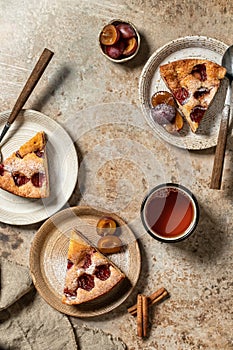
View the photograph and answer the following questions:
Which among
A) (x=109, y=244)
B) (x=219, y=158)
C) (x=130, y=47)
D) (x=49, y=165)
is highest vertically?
(x=130, y=47)

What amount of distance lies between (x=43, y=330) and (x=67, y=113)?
0.88m

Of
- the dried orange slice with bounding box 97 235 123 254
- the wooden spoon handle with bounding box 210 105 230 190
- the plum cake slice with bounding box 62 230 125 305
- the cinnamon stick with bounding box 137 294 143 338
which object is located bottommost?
the cinnamon stick with bounding box 137 294 143 338

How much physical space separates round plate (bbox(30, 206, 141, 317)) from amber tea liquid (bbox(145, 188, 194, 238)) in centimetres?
13

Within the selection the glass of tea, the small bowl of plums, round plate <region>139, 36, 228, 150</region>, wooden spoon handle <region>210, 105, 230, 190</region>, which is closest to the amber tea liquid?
the glass of tea

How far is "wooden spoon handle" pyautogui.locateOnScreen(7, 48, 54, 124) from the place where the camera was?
2547mm

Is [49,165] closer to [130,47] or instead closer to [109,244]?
[109,244]

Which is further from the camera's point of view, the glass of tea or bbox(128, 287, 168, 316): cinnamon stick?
bbox(128, 287, 168, 316): cinnamon stick

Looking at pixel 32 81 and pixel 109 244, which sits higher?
pixel 32 81

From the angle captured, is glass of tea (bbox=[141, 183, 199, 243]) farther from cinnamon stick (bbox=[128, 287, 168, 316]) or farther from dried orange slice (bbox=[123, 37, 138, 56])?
dried orange slice (bbox=[123, 37, 138, 56])

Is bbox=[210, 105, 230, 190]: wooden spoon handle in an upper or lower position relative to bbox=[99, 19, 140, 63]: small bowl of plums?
lower

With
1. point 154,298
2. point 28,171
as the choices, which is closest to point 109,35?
point 28,171

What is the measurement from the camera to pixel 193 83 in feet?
8.21

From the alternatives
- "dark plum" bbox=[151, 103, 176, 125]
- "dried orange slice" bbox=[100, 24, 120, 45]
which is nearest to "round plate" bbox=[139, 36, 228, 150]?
"dark plum" bbox=[151, 103, 176, 125]

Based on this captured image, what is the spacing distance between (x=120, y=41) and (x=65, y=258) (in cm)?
89
